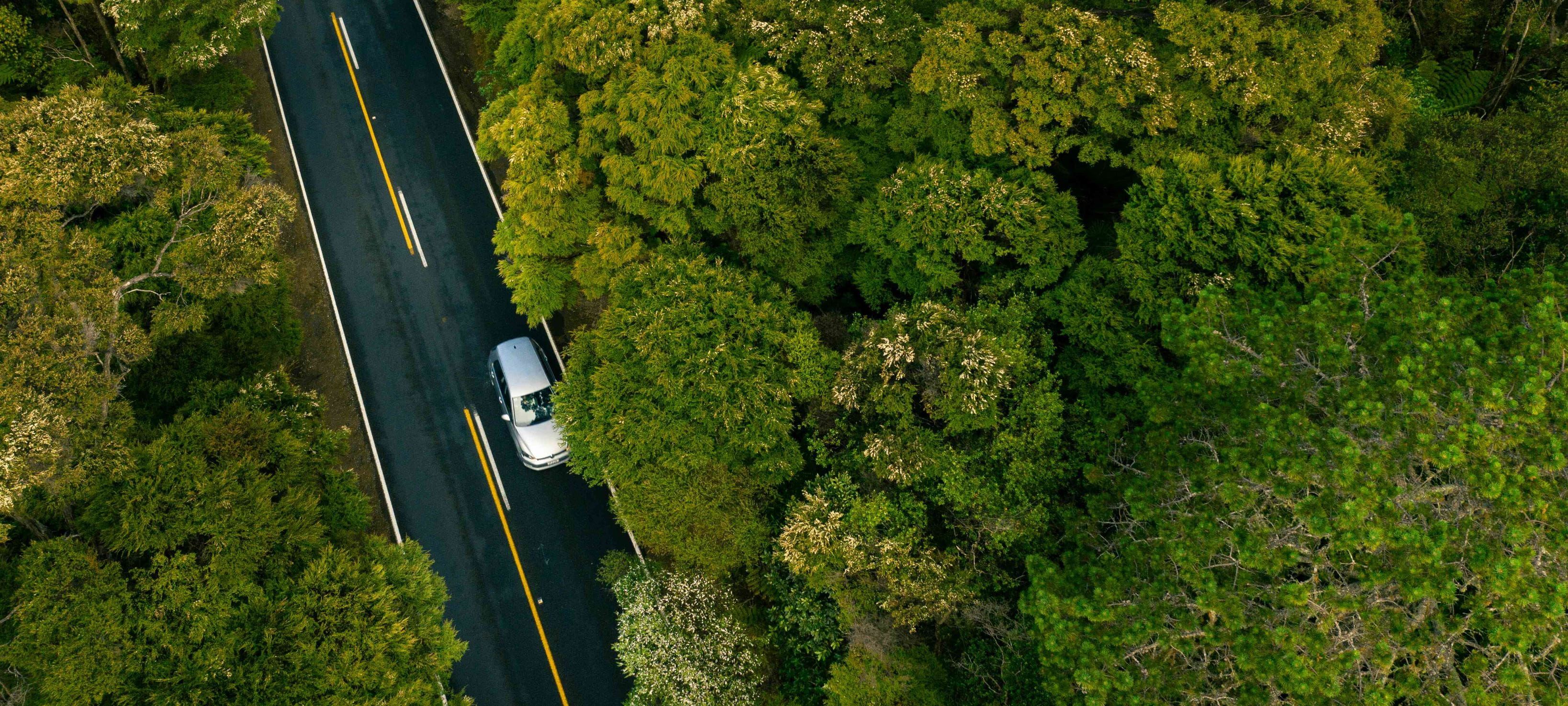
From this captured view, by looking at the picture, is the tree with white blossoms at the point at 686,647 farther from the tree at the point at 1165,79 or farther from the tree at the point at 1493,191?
the tree at the point at 1493,191

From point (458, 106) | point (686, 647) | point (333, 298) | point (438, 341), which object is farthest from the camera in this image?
point (458, 106)

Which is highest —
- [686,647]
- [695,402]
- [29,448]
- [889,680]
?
[29,448]

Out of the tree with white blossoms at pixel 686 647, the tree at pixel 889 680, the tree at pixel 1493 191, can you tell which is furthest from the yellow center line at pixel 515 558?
the tree at pixel 1493 191

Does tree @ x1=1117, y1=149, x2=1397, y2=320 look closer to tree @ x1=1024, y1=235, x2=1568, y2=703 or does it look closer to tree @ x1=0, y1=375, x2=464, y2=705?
tree @ x1=1024, y1=235, x2=1568, y2=703

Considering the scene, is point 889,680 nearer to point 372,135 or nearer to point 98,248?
point 98,248

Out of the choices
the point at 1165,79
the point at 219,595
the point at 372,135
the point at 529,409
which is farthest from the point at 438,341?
the point at 1165,79

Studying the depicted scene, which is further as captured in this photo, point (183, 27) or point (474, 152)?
point (474, 152)

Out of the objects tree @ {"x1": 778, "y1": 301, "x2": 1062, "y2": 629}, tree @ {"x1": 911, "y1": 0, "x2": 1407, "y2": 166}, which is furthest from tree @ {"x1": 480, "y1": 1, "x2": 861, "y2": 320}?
tree @ {"x1": 778, "y1": 301, "x2": 1062, "y2": 629}
